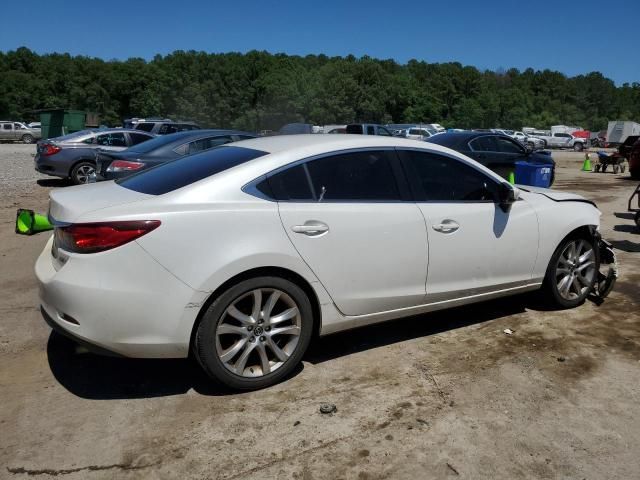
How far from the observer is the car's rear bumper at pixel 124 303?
3080 mm

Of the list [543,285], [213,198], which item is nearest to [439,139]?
[543,285]

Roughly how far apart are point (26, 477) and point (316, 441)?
142 centimetres

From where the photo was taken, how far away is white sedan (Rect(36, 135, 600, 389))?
123 inches

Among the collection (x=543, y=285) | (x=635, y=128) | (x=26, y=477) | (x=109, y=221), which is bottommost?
(x=26, y=477)

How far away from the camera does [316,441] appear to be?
3016 millimetres

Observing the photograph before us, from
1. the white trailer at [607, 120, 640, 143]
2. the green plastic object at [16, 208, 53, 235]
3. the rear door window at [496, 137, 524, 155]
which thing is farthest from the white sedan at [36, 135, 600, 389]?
the white trailer at [607, 120, 640, 143]

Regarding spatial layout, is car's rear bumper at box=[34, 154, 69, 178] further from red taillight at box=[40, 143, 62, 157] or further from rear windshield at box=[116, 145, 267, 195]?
rear windshield at box=[116, 145, 267, 195]

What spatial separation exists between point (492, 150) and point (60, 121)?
29.3 metres

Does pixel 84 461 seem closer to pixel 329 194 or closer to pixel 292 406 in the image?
pixel 292 406

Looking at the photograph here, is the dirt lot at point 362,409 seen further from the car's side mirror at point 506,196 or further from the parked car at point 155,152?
the parked car at point 155,152

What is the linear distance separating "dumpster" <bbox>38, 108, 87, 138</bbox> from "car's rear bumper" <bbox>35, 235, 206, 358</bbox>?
3381 centimetres

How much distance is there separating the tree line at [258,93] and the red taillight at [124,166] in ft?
243

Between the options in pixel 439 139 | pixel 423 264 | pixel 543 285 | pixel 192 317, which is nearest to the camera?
pixel 192 317

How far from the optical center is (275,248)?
3385 mm
